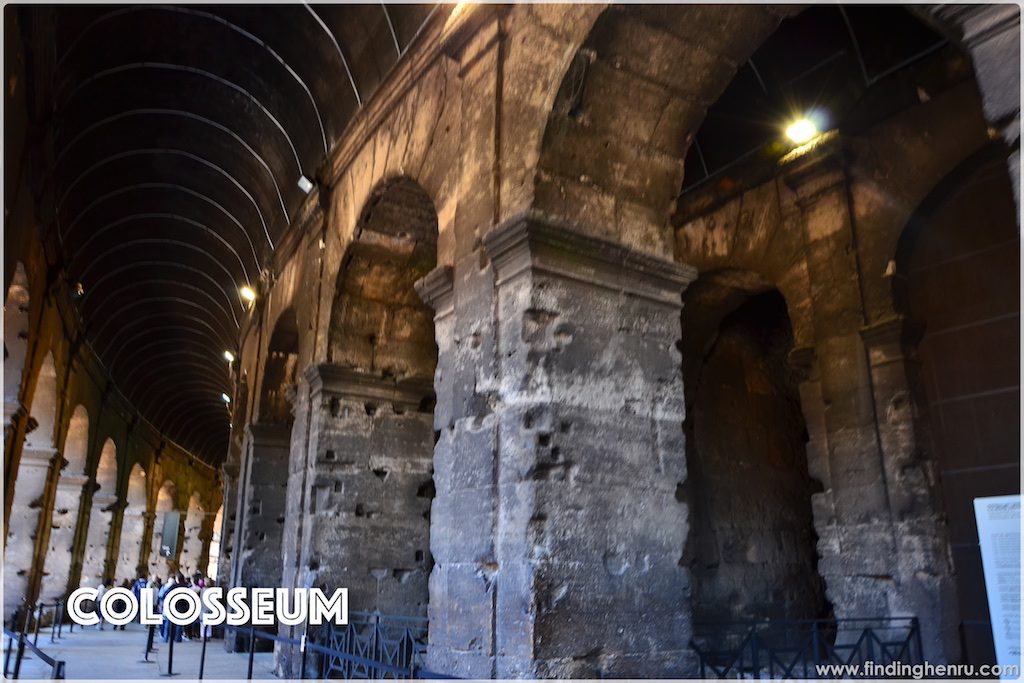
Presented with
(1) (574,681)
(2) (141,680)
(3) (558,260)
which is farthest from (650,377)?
(2) (141,680)

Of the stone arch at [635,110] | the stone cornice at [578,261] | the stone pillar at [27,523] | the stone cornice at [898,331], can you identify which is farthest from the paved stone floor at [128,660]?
the stone cornice at [898,331]

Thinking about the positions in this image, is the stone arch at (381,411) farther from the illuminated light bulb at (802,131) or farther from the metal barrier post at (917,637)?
the metal barrier post at (917,637)

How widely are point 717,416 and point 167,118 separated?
27.2 feet

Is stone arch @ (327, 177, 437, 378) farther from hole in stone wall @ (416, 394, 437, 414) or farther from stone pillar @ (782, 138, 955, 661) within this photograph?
stone pillar @ (782, 138, 955, 661)

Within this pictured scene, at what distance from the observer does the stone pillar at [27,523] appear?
13.3 metres

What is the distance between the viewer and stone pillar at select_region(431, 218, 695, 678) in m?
4.17

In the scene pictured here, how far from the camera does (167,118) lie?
436 inches

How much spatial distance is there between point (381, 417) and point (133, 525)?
18351 mm

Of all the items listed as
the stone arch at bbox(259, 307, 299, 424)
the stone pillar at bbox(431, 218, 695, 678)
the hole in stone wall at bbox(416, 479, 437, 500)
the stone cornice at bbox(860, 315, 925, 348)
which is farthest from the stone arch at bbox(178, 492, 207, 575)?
the stone pillar at bbox(431, 218, 695, 678)

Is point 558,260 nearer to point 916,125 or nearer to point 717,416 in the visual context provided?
point 916,125

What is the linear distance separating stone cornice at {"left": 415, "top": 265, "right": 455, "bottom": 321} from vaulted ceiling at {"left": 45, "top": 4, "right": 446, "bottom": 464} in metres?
2.52

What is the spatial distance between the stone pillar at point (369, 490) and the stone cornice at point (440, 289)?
8.26 feet

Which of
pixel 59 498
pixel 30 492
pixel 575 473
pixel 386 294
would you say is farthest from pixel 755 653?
pixel 59 498

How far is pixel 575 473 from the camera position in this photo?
4375 millimetres
